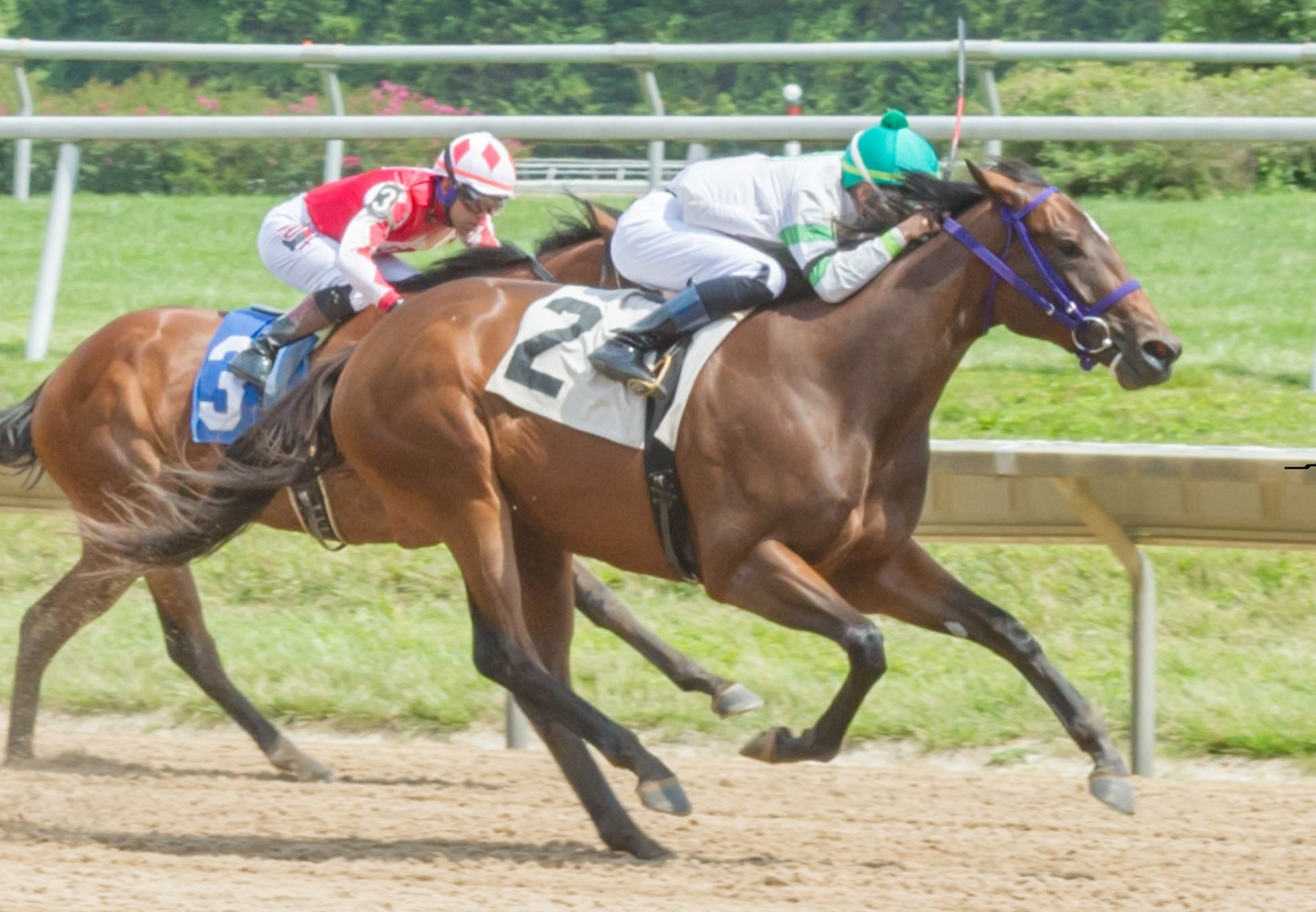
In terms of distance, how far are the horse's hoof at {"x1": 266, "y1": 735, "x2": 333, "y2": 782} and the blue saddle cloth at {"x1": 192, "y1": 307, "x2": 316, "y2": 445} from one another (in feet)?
Answer: 2.82

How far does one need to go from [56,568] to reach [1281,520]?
444cm

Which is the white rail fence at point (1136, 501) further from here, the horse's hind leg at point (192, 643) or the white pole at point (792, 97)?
the white pole at point (792, 97)

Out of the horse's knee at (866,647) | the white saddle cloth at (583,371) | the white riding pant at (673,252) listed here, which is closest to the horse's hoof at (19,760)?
the white saddle cloth at (583,371)

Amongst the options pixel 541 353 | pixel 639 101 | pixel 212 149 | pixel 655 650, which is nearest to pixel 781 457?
pixel 541 353

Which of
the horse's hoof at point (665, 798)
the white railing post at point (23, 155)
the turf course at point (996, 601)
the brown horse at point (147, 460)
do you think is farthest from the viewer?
the white railing post at point (23, 155)

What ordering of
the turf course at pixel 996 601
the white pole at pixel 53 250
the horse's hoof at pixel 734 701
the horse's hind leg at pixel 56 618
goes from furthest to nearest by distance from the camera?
the white pole at pixel 53 250 < the turf course at pixel 996 601 < the horse's hind leg at pixel 56 618 < the horse's hoof at pixel 734 701

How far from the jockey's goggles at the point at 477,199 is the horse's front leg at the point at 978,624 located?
1.63 meters

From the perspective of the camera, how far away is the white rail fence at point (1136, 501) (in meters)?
5.24

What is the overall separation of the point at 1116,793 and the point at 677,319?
1.44m

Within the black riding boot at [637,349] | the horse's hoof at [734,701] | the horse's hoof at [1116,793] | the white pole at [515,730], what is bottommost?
the white pole at [515,730]

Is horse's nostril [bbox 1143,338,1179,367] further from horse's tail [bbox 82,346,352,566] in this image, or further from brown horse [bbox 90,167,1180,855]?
horse's tail [bbox 82,346,352,566]

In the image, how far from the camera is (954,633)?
4.67m

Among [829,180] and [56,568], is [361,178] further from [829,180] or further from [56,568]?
[56,568]

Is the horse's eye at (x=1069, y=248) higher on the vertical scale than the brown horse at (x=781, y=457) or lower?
higher
